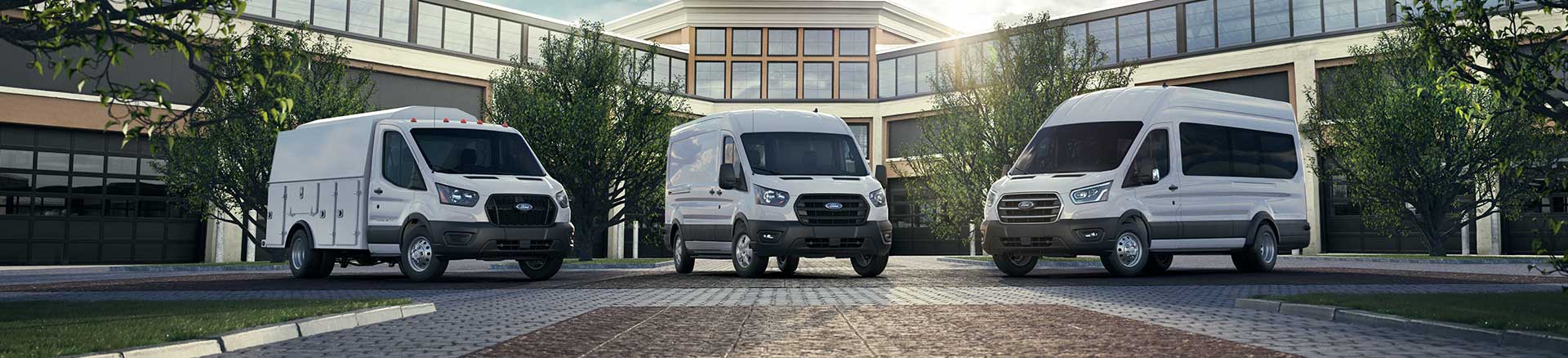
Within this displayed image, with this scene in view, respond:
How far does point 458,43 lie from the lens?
127 feet

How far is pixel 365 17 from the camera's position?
117 feet

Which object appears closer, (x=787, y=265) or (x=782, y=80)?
(x=787, y=265)

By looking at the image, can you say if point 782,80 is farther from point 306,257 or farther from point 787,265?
point 306,257

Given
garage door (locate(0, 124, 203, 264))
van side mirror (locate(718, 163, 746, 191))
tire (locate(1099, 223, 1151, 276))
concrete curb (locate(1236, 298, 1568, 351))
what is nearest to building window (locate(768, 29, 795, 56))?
garage door (locate(0, 124, 203, 264))

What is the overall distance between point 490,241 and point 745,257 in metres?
3.50

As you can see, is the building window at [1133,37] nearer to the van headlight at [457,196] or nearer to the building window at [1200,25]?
the building window at [1200,25]

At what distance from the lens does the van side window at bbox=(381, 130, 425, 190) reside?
50.8 ft

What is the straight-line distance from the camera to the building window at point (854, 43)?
156 feet

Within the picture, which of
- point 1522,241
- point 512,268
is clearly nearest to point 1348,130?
point 1522,241

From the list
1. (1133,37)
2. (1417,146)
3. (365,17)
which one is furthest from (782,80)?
(1417,146)

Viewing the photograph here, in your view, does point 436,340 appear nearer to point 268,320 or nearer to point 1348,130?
point 268,320

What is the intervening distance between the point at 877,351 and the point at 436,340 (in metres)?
2.96

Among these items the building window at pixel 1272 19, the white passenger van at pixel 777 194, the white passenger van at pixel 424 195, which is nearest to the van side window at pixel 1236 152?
the white passenger van at pixel 777 194

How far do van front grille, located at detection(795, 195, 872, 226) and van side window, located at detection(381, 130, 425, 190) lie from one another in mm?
4903
